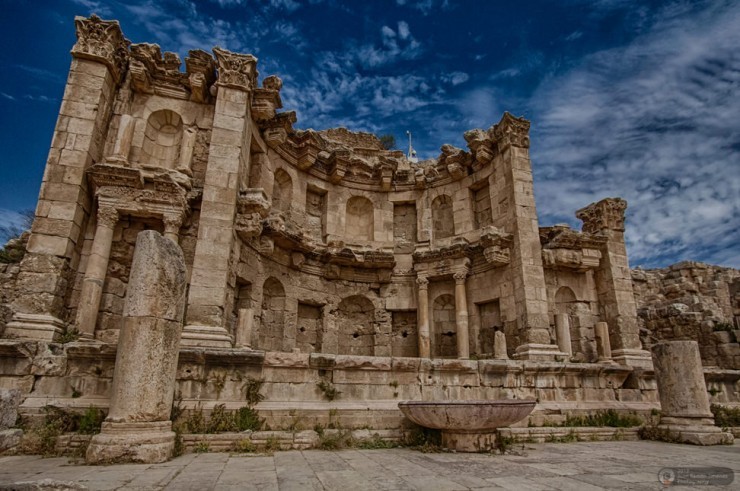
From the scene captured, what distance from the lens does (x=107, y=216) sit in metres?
10.1

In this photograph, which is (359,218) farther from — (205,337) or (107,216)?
(107,216)

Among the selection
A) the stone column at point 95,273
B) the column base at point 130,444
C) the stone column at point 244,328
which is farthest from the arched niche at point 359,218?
the column base at point 130,444

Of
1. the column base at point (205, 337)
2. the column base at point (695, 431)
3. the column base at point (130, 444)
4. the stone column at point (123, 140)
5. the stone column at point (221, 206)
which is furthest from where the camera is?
the stone column at point (123, 140)

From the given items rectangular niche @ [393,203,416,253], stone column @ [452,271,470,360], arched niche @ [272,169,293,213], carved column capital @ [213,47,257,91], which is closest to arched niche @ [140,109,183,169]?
carved column capital @ [213,47,257,91]

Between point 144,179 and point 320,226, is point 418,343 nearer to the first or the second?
point 320,226

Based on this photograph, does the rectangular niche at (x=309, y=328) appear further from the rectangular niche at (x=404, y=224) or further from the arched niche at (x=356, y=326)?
the rectangular niche at (x=404, y=224)

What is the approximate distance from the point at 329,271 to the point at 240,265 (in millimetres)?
3804

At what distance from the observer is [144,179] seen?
34.3 feet

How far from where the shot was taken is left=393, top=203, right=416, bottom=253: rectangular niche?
1633 cm

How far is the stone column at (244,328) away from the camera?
10.8 metres

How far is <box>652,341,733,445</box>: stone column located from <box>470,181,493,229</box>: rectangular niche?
711 cm

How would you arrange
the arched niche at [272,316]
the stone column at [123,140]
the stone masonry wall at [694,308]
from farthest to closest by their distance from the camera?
the stone masonry wall at [694,308], the arched niche at [272,316], the stone column at [123,140]

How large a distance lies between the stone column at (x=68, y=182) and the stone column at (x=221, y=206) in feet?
8.66

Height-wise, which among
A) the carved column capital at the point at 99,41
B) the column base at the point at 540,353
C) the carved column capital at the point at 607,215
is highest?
the carved column capital at the point at 99,41
